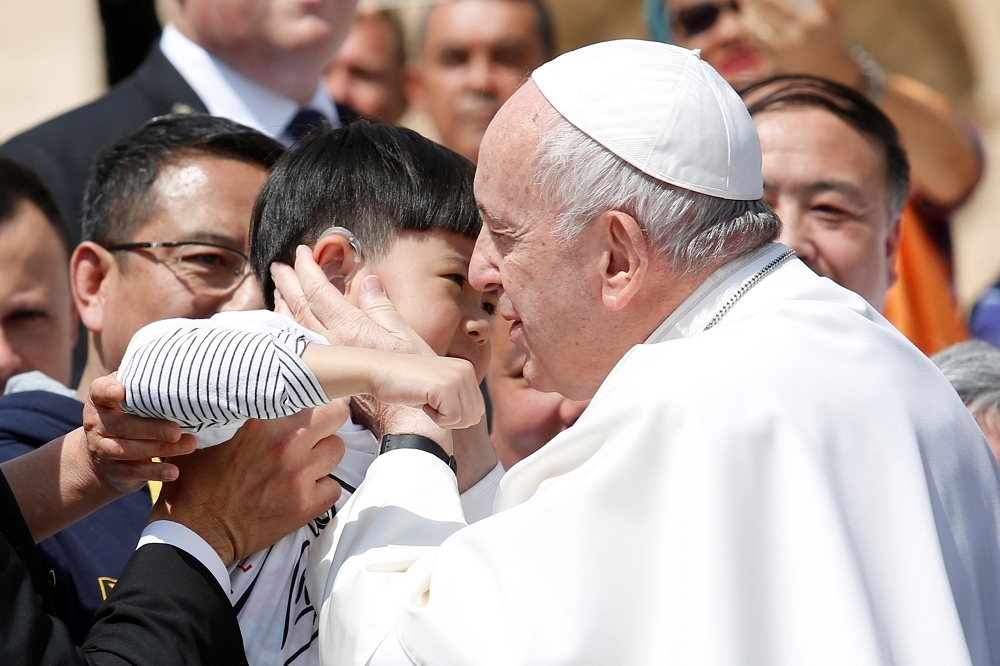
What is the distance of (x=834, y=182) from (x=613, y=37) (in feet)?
12.1

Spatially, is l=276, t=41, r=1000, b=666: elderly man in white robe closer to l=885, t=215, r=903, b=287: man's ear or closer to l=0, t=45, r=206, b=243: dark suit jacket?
l=885, t=215, r=903, b=287: man's ear

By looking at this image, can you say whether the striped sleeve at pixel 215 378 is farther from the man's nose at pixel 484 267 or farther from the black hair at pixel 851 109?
the black hair at pixel 851 109

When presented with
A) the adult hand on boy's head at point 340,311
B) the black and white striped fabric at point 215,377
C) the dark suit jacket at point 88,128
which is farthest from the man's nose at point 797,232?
the black and white striped fabric at point 215,377

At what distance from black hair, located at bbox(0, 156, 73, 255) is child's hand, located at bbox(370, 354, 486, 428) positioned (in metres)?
1.85

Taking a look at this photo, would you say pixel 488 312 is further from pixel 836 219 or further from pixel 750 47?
pixel 750 47

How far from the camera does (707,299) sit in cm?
235

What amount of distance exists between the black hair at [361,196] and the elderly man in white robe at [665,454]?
20cm

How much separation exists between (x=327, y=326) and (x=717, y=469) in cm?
86

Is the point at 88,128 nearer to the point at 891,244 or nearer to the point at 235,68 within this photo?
the point at 235,68

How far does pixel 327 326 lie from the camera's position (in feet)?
8.05

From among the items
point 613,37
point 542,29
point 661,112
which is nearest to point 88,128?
point 542,29

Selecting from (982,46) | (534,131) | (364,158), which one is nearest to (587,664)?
(534,131)

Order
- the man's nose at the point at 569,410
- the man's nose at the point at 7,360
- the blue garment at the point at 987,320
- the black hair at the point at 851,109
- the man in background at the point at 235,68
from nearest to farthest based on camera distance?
the man's nose at the point at 7,360, the man's nose at the point at 569,410, the black hair at the point at 851,109, the man in background at the point at 235,68, the blue garment at the point at 987,320

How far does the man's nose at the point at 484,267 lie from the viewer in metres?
2.49
